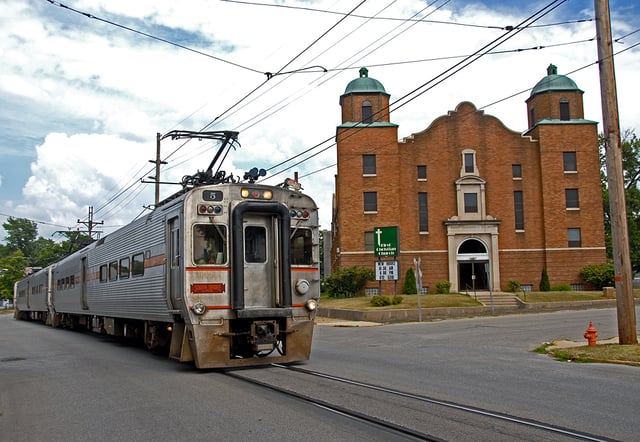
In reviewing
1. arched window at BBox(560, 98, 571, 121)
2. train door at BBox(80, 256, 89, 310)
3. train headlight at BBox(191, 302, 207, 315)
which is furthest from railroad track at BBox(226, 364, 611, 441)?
arched window at BBox(560, 98, 571, 121)

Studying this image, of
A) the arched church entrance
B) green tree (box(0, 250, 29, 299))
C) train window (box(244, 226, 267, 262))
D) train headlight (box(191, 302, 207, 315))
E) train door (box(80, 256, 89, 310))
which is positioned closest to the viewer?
train headlight (box(191, 302, 207, 315))

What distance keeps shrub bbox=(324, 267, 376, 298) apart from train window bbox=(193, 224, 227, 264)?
30622 millimetres

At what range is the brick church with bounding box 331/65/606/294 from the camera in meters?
44.7

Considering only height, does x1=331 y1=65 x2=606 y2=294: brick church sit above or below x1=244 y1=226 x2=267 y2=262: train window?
above

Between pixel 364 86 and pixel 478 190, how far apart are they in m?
10.9


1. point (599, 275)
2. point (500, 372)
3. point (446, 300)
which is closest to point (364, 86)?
point (446, 300)

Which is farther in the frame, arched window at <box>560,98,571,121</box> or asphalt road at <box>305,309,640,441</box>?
arched window at <box>560,98,571,121</box>

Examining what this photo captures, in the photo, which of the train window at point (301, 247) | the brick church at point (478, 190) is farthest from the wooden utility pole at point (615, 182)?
the brick church at point (478, 190)

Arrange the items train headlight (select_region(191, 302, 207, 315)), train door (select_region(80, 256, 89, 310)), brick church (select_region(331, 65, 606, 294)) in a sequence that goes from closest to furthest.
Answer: train headlight (select_region(191, 302, 207, 315))
train door (select_region(80, 256, 89, 310))
brick church (select_region(331, 65, 606, 294))

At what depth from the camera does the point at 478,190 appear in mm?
45781

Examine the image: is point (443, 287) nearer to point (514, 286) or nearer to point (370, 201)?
point (514, 286)

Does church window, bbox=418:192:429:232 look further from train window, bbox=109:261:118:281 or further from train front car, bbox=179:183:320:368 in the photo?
train front car, bbox=179:183:320:368

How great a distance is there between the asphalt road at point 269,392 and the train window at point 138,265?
6.68ft

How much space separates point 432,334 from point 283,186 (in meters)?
10.3
